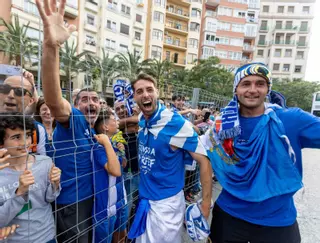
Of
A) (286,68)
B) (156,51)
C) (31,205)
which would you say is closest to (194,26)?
(156,51)

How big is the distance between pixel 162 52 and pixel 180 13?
7600 millimetres

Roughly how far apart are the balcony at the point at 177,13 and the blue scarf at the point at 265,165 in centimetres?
3511

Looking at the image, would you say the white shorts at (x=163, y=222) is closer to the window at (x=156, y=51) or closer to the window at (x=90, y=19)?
the window at (x=90, y=19)

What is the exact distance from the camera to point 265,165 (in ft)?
4.78

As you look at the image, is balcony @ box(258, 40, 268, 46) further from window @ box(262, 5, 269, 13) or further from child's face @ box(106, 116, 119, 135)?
child's face @ box(106, 116, 119, 135)

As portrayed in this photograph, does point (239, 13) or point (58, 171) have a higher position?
point (239, 13)

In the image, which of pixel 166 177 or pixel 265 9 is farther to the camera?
pixel 265 9

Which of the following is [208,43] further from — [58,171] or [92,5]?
[58,171]

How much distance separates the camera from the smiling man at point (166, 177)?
1578 mm

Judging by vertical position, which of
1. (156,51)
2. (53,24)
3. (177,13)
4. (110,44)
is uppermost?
(177,13)

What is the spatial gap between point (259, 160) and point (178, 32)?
1397 inches

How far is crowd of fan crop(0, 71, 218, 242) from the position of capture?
124 centimetres

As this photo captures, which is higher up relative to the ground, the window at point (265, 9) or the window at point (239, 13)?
the window at point (265, 9)

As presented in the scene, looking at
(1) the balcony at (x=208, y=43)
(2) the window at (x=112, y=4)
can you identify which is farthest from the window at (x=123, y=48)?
(1) the balcony at (x=208, y=43)
